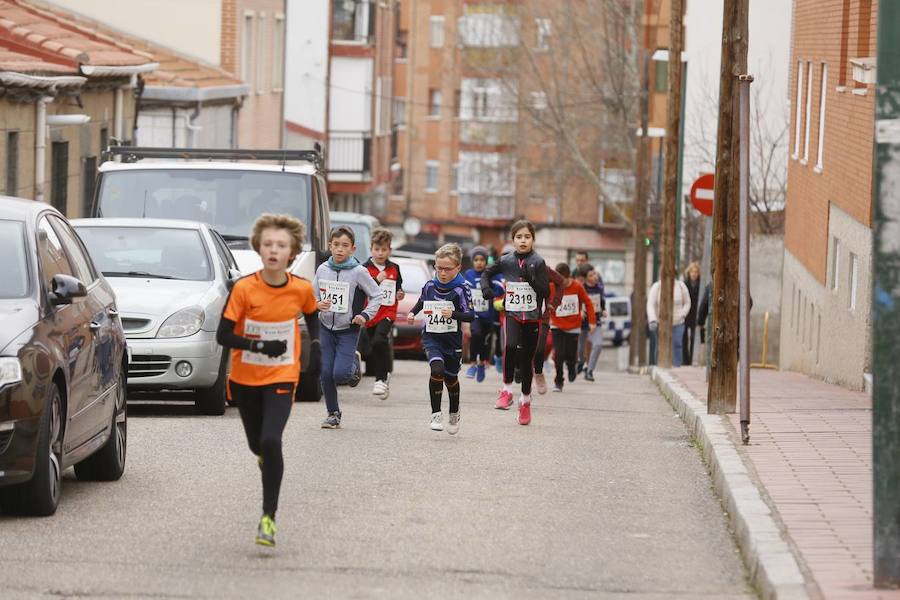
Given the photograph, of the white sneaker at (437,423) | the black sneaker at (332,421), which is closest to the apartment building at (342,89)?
the black sneaker at (332,421)

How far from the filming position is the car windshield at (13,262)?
31.1 feet

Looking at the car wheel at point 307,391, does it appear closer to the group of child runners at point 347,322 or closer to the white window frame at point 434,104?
the group of child runners at point 347,322

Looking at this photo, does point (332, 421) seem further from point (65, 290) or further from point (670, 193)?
point (670, 193)

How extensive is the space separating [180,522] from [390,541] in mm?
1114

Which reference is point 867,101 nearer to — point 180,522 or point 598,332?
point 598,332

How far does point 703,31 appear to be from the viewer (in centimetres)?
5131

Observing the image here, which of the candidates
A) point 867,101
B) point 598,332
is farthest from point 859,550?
point 598,332

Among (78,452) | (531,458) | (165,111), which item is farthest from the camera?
(165,111)

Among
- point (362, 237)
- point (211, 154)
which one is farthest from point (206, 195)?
point (362, 237)

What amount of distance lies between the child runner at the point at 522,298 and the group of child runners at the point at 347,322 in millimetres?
11

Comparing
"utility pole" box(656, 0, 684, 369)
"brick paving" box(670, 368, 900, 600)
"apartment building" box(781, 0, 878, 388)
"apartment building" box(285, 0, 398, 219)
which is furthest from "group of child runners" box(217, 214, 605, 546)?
"apartment building" box(285, 0, 398, 219)

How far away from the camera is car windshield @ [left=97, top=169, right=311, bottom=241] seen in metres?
18.5

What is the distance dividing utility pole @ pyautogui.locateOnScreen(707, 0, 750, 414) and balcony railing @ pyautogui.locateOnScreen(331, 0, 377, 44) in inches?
1866

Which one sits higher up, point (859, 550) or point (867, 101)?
point (867, 101)
